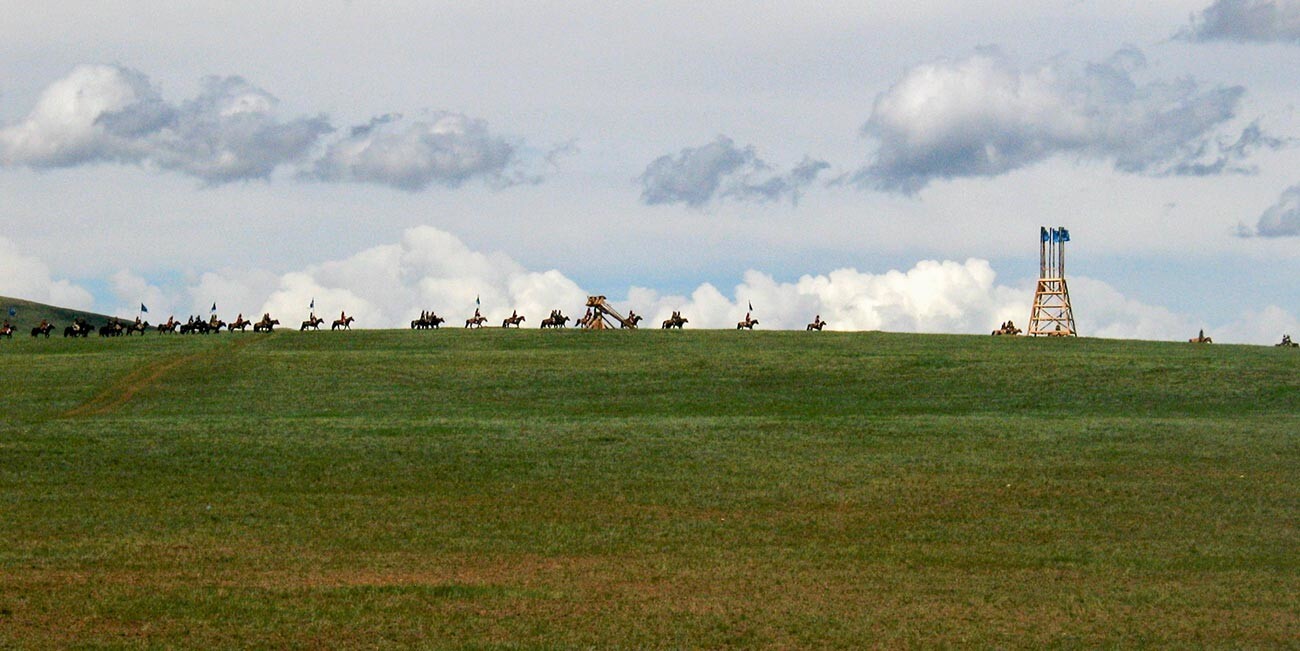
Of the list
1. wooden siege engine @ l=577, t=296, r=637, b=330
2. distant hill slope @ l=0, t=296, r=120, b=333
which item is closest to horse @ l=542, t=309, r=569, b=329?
wooden siege engine @ l=577, t=296, r=637, b=330

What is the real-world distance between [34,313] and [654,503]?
328ft

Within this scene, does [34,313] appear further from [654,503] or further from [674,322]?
[654,503]

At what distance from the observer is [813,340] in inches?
2464

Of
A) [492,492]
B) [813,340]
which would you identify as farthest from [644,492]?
[813,340]

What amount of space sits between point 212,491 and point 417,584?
10.1m

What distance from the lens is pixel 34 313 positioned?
114 metres

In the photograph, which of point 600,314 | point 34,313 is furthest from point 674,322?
point 34,313

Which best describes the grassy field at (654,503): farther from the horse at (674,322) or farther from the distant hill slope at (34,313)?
the distant hill slope at (34,313)

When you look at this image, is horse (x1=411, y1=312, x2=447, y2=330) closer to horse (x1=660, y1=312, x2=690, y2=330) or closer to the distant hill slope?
horse (x1=660, y1=312, x2=690, y2=330)

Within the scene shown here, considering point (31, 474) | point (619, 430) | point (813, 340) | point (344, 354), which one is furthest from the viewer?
point (813, 340)

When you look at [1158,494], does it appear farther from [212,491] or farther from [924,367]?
[924,367]

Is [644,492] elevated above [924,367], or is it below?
below

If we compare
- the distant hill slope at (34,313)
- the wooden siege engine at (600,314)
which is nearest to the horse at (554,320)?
the wooden siege engine at (600,314)

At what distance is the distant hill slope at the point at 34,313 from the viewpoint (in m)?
110
